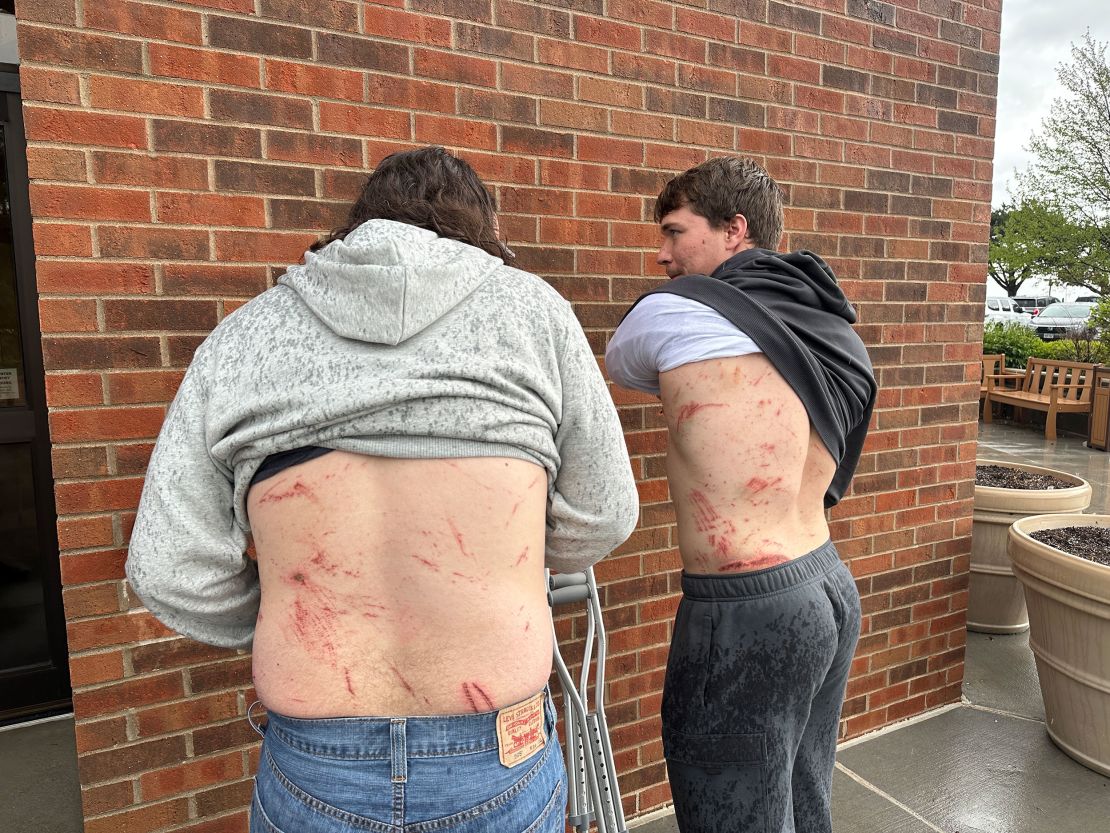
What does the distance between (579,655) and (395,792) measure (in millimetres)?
1797

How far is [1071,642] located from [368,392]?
3.54m

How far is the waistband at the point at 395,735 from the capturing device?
1.39 meters

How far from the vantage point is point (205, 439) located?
1442 millimetres

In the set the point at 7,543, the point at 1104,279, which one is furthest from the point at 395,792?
the point at 1104,279

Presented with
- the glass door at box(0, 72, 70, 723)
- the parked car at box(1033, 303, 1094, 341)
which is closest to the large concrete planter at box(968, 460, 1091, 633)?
the glass door at box(0, 72, 70, 723)

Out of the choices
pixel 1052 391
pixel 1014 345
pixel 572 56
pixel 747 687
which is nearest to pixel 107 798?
pixel 747 687

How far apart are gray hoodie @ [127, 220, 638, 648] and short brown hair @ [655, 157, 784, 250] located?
1.05 meters

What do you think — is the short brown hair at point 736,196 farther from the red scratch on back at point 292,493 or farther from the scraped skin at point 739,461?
the red scratch on back at point 292,493

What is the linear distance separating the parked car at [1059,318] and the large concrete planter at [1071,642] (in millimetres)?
24944

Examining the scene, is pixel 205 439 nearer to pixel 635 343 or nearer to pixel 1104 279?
pixel 635 343

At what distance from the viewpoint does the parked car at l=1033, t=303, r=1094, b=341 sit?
26009 millimetres

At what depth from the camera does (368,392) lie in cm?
132

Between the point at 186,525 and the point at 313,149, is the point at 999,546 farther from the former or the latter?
the point at 186,525

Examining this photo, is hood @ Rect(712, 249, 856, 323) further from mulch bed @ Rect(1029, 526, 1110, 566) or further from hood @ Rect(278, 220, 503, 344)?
mulch bed @ Rect(1029, 526, 1110, 566)
